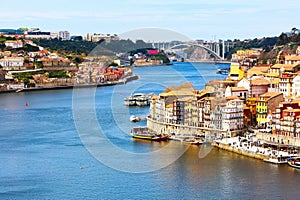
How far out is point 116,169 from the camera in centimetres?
916

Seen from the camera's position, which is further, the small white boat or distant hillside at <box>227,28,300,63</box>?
distant hillside at <box>227,28,300,63</box>

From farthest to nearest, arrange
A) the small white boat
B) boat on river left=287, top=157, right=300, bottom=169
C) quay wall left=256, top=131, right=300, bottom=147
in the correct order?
the small white boat
quay wall left=256, top=131, right=300, bottom=147
boat on river left=287, top=157, right=300, bottom=169

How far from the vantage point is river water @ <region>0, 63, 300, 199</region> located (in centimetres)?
796

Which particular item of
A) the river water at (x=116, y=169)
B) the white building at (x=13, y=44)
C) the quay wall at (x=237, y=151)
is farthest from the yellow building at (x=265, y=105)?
the white building at (x=13, y=44)

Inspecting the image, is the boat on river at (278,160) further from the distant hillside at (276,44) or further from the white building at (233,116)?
the distant hillside at (276,44)

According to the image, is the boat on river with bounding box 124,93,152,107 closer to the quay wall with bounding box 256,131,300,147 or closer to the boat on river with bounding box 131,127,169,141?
the boat on river with bounding box 131,127,169,141

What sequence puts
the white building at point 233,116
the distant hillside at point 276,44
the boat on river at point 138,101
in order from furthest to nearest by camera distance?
the distant hillside at point 276,44 → the boat on river at point 138,101 → the white building at point 233,116

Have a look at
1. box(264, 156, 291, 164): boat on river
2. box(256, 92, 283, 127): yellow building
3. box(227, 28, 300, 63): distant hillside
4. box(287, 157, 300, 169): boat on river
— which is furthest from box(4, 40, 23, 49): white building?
box(287, 157, 300, 169): boat on river

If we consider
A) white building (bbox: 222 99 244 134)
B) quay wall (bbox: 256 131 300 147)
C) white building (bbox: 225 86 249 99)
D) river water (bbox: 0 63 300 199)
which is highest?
white building (bbox: 225 86 249 99)

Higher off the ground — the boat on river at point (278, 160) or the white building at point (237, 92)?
the white building at point (237, 92)

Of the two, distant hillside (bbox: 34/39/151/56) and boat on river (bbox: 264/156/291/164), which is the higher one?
distant hillside (bbox: 34/39/151/56)

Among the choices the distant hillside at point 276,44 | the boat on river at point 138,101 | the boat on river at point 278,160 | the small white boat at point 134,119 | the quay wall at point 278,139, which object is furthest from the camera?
the distant hillside at point 276,44

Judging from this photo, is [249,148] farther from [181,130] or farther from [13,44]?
[13,44]

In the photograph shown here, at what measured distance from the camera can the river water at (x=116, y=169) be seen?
26.1 ft
